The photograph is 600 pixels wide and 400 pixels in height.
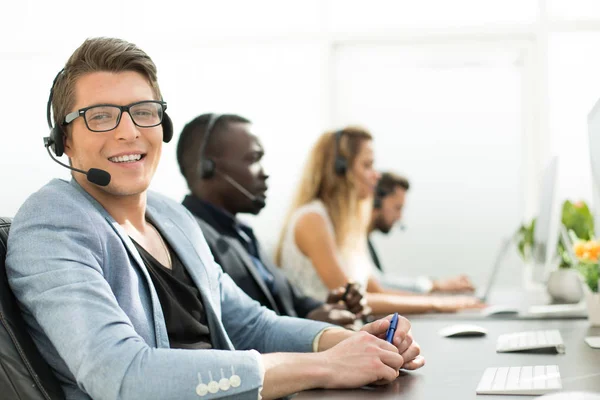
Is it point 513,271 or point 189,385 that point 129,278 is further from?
point 513,271

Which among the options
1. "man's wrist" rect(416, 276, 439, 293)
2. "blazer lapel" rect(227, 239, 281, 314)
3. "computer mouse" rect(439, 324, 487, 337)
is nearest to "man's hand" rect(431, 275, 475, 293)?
"man's wrist" rect(416, 276, 439, 293)

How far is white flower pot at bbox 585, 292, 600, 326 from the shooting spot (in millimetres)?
2215

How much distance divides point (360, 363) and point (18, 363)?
54 centimetres

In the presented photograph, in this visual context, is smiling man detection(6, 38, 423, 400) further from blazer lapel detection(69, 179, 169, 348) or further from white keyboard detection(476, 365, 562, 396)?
white keyboard detection(476, 365, 562, 396)

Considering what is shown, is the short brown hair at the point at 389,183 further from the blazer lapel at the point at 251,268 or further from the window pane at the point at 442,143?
the blazer lapel at the point at 251,268

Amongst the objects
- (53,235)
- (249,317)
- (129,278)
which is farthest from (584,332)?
(53,235)

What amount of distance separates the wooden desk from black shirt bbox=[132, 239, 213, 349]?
1.01 ft

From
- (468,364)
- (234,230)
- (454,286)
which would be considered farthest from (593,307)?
(454,286)

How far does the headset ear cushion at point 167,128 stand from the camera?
1.72 m

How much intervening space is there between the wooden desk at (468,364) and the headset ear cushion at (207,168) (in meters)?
0.82

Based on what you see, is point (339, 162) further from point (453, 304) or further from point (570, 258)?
point (570, 258)

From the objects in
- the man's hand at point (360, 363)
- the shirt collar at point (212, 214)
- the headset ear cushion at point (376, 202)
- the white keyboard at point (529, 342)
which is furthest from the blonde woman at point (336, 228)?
the man's hand at point (360, 363)

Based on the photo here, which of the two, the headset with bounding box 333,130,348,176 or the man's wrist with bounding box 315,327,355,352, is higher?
the headset with bounding box 333,130,348,176

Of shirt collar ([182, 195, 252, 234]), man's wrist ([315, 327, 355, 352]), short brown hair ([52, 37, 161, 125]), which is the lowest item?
man's wrist ([315, 327, 355, 352])
